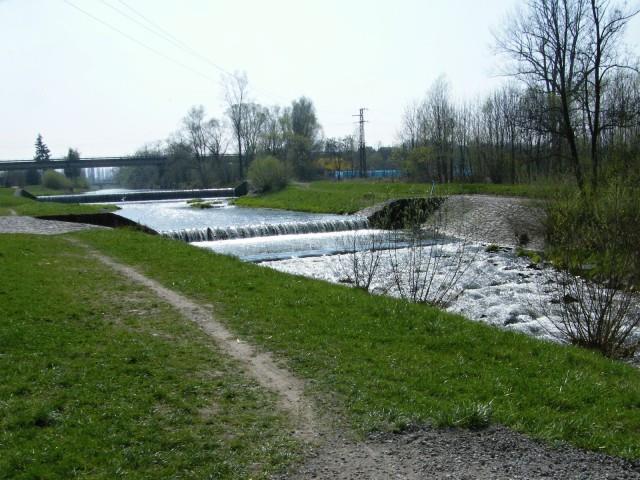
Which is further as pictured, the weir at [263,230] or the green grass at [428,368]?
the weir at [263,230]

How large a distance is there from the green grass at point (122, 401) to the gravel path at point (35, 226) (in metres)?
11.8

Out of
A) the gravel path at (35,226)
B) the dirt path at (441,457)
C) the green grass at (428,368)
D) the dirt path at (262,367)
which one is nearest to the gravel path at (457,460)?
the dirt path at (441,457)

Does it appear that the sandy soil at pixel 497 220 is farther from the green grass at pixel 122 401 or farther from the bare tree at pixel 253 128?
the bare tree at pixel 253 128

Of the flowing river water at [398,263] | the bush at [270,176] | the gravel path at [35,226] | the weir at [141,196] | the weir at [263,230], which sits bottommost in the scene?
the flowing river water at [398,263]

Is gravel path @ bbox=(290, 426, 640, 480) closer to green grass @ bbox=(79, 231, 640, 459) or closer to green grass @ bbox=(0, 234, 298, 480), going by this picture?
green grass @ bbox=(79, 231, 640, 459)

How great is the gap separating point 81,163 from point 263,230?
63.2 m

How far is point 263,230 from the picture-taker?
2795 centimetres

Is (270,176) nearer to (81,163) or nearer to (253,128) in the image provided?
(253,128)

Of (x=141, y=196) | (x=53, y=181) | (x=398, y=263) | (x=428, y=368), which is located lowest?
(x=398, y=263)

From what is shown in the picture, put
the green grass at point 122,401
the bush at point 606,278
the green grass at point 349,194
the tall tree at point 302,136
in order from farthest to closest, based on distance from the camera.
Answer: the tall tree at point 302,136, the green grass at point 349,194, the bush at point 606,278, the green grass at point 122,401

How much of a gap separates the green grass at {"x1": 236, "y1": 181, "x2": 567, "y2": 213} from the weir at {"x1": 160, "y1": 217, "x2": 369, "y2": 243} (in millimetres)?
1564

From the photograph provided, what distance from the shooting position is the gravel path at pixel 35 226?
19.1 m

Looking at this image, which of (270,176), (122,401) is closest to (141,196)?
(270,176)

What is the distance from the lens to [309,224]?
28828 mm
